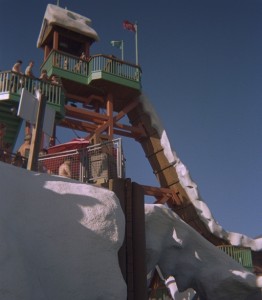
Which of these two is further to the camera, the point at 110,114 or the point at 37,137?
the point at 110,114

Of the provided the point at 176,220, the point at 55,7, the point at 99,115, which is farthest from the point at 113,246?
the point at 55,7

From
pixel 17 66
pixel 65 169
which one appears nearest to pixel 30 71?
pixel 17 66

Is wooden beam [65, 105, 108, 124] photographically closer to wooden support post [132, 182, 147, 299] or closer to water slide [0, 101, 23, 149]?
water slide [0, 101, 23, 149]

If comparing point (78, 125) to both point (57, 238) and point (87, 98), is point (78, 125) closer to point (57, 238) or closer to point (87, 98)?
point (87, 98)

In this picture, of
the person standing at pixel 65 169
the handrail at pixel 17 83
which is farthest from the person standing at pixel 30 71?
the person standing at pixel 65 169

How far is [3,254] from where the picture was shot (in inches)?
290

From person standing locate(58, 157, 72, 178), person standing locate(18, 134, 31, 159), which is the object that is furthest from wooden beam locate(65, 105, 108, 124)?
person standing locate(58, 157, 72, 178)

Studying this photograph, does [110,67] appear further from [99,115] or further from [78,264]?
[78,264]

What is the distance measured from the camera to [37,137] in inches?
411

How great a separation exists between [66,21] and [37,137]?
12508 millimetres

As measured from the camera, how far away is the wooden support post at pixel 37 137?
10242mm

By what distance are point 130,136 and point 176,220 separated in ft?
29.8

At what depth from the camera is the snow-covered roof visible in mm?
21594

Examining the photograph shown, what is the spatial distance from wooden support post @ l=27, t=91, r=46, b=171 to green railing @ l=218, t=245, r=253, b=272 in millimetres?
10053
